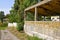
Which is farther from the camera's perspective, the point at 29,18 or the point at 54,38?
the point at 29,18

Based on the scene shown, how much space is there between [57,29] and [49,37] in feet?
5.64

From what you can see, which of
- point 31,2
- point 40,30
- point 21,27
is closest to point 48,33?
point 40,30

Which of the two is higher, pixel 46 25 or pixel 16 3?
pixel 16 3

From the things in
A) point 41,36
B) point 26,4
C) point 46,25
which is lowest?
point 41,36

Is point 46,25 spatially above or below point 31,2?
below

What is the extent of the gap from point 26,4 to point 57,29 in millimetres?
20579

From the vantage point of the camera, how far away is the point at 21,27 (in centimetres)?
2870

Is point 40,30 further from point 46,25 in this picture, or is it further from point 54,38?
point 54,38

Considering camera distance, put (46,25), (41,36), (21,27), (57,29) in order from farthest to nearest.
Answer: (21,27)
(41,36)
(46,25)
(57,29)

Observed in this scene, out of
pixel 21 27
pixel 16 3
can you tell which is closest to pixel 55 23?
pixel 21 27

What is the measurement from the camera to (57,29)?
38.1 feet

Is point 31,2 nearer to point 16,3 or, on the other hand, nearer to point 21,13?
point 21,13

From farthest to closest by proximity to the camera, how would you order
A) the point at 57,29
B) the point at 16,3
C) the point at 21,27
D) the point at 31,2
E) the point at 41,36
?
the point at 16,3
the point at 31,2
the point at 21,27
the point at 41,36
the point at 57,29

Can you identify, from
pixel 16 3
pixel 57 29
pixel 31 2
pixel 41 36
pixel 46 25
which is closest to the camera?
pixel 57 29
